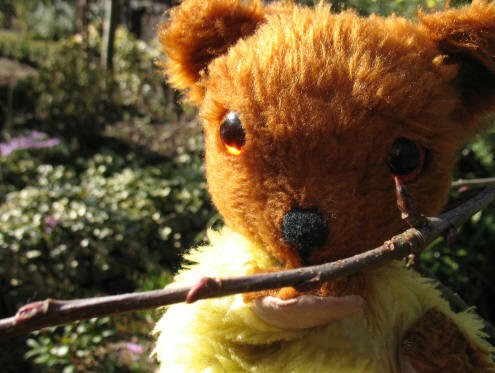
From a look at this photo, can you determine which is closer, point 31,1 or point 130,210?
point 130,210

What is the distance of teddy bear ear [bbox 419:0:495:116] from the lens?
2.49 ft

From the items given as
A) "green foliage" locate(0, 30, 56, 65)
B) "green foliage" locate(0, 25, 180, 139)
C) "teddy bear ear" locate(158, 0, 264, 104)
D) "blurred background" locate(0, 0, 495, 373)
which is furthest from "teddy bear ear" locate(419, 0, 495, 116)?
"green foliage" locate(0, 30, 56, 65)

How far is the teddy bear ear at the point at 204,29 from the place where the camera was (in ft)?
2.77

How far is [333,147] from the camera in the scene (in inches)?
27.3

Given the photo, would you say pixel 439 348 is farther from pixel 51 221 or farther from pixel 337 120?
pixel 51 221

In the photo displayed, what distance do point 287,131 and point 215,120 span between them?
18 centimetres

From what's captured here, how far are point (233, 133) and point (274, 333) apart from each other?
0.39 meters

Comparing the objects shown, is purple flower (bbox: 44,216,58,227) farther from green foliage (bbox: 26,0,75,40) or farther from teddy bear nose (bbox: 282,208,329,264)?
green foliage (bbox: 26,0,75,40)

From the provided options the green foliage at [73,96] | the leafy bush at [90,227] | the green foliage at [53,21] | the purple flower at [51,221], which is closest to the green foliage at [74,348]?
the leafy bush at [90,227]

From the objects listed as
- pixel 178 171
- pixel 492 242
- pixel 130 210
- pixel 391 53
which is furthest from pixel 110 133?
pixel 391 53

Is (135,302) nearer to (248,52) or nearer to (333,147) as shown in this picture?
(333,147)

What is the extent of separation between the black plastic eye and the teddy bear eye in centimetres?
27

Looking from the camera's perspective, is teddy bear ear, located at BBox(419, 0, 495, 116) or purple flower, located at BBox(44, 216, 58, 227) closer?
teddy bear ear, located at BBox(419, 0, 495, 116)

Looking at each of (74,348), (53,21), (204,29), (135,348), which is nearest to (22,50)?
(53,21)
